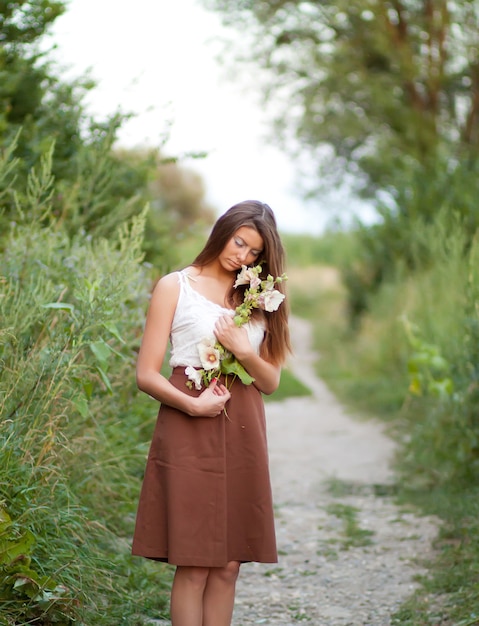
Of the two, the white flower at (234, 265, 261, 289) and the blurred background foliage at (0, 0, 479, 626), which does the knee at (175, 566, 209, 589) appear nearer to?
the blurred background foliage at (0, 0, 479, 626)

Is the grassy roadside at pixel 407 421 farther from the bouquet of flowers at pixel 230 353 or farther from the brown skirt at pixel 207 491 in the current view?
the bouquet of flowers at pixel 230 353

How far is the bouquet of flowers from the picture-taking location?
293 centimetres

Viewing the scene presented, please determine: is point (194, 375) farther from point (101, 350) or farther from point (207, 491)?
point (101, 350)

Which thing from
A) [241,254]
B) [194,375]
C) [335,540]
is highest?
[241,254]

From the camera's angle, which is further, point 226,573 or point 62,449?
point 62,449

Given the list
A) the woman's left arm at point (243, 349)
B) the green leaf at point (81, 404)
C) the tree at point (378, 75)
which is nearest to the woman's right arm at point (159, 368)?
the woman's left arm at point (243, 349)

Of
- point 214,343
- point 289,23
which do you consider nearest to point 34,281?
point 214,343

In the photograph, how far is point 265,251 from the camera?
3139mm

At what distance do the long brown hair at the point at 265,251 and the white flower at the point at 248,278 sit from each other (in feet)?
0.36

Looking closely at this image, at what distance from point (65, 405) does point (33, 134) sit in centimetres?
302

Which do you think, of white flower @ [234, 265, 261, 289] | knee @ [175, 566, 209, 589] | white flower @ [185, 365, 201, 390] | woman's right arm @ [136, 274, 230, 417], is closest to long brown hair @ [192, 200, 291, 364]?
white flower @ [234, 265, 261, 289]

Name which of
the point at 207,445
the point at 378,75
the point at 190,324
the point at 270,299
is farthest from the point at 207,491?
the point at 378,75

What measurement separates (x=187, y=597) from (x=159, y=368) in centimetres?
76

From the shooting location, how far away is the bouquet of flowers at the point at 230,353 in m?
2.93
